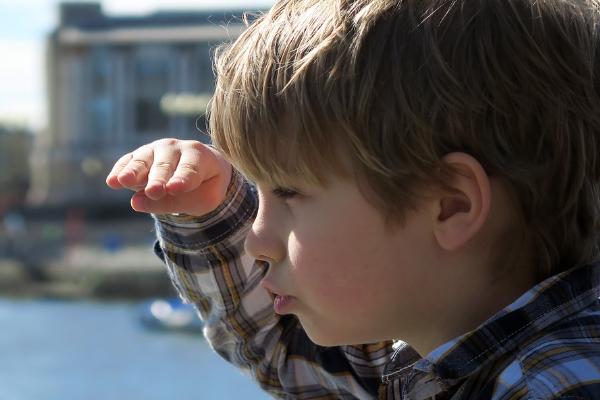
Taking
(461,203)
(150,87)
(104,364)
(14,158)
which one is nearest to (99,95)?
(150,87)

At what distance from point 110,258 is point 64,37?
6.09m

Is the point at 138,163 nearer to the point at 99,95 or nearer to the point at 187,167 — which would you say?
the point at 187,167

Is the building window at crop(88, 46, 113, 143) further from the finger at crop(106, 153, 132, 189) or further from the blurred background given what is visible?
the finger at crop(106, 153, 132, 189)

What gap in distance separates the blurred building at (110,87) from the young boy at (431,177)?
13.5 m

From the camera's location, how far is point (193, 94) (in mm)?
14039

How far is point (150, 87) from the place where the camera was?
1437 cm

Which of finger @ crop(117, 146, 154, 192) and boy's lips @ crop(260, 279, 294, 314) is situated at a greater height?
finger @ crop(117, 146, 154, 192)

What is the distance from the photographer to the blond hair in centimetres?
45

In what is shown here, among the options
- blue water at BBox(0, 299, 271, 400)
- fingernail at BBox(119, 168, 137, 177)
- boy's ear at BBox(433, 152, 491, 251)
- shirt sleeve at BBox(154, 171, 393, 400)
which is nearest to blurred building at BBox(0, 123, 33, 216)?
blue water at BBox(0, 299, 271, 400)

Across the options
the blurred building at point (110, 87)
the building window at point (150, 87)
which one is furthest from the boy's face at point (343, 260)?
the building window at point (150, 87)

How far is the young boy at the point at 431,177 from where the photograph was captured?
45 centimetres

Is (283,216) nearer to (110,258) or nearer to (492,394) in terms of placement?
(492,394)

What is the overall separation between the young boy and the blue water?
8.25 feet

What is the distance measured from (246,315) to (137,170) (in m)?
0.18
